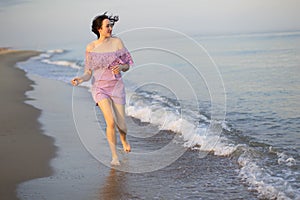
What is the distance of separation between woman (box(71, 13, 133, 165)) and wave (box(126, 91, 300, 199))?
6.55 feet

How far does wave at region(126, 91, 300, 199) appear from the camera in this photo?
19.6ft

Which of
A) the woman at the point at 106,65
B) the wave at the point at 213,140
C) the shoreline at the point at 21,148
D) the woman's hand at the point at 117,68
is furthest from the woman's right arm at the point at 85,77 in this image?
the wave at the point at 213,140

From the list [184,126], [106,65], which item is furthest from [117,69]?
[184,126]

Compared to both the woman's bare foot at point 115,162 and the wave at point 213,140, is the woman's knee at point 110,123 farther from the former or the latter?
the wave at point 213,140

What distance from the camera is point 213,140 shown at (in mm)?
8445

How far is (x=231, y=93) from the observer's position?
1389 centimetres

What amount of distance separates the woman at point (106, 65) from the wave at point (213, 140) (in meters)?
2.00

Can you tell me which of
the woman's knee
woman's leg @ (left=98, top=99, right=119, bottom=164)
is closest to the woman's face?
woman's leg @ (left=98, top=99, right=119, bottom=164)

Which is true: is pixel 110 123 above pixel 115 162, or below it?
above

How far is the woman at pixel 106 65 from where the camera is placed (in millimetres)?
6547

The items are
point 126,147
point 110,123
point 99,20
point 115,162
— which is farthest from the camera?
point 126,147

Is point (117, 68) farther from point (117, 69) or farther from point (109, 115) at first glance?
point (109, 115)

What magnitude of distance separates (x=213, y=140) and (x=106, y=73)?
2689 mm

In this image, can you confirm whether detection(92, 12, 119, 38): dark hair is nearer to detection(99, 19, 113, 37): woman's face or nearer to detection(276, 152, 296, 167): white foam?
detection(99, 19, 113, 37): woman's face
